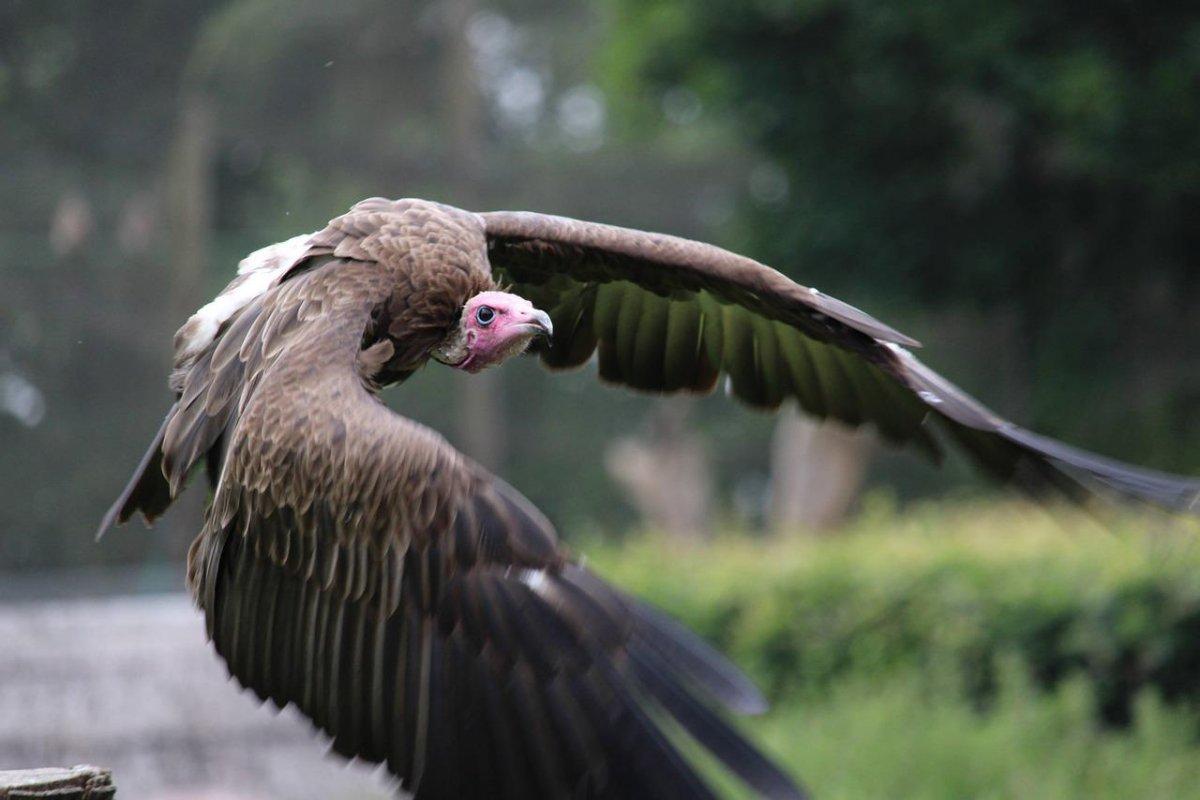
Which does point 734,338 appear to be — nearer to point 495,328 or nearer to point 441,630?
point 495,328

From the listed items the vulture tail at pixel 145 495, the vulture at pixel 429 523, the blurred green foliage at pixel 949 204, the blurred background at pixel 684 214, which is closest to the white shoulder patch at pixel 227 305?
the vulture at pixel 429 523

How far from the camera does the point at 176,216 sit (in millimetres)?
13742

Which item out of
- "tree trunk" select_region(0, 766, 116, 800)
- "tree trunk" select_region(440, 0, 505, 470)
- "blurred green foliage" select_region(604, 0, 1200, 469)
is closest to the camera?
"tree trunk" select_region(0, 766, 116, 800)

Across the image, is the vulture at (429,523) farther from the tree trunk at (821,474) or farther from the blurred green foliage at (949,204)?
the tree trunk at (821,474)

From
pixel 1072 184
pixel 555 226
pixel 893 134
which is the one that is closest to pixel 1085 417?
pixel 1072 184

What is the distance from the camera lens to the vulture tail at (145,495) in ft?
12.6

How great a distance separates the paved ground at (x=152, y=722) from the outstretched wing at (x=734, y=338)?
294 cm

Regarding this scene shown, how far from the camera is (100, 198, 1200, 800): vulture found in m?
2.52

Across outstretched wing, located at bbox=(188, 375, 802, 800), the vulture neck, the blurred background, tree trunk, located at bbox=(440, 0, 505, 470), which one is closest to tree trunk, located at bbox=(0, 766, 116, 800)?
outstretched wing, located at bbox=(188, 375, 802, 800)

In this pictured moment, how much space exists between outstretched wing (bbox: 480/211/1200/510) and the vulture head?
53 centimetres

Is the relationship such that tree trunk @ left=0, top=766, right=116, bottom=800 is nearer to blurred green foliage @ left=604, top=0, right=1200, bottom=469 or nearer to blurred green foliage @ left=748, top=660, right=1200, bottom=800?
blurred green foliage @ left=748, top=660, right=1200, bottom=800

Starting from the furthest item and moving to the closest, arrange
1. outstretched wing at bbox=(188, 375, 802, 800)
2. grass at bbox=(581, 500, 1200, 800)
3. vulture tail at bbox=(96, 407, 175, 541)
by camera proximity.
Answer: grass at bbox=(581, 500, 1200, 800)
vulture tail at bbox=(96, 407, 175, 541)
outstretched wing at bbox=(188, 375, 802, 800)

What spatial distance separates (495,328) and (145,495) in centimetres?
113

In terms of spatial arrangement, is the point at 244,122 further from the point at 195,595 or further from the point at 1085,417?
the point at 195,595
